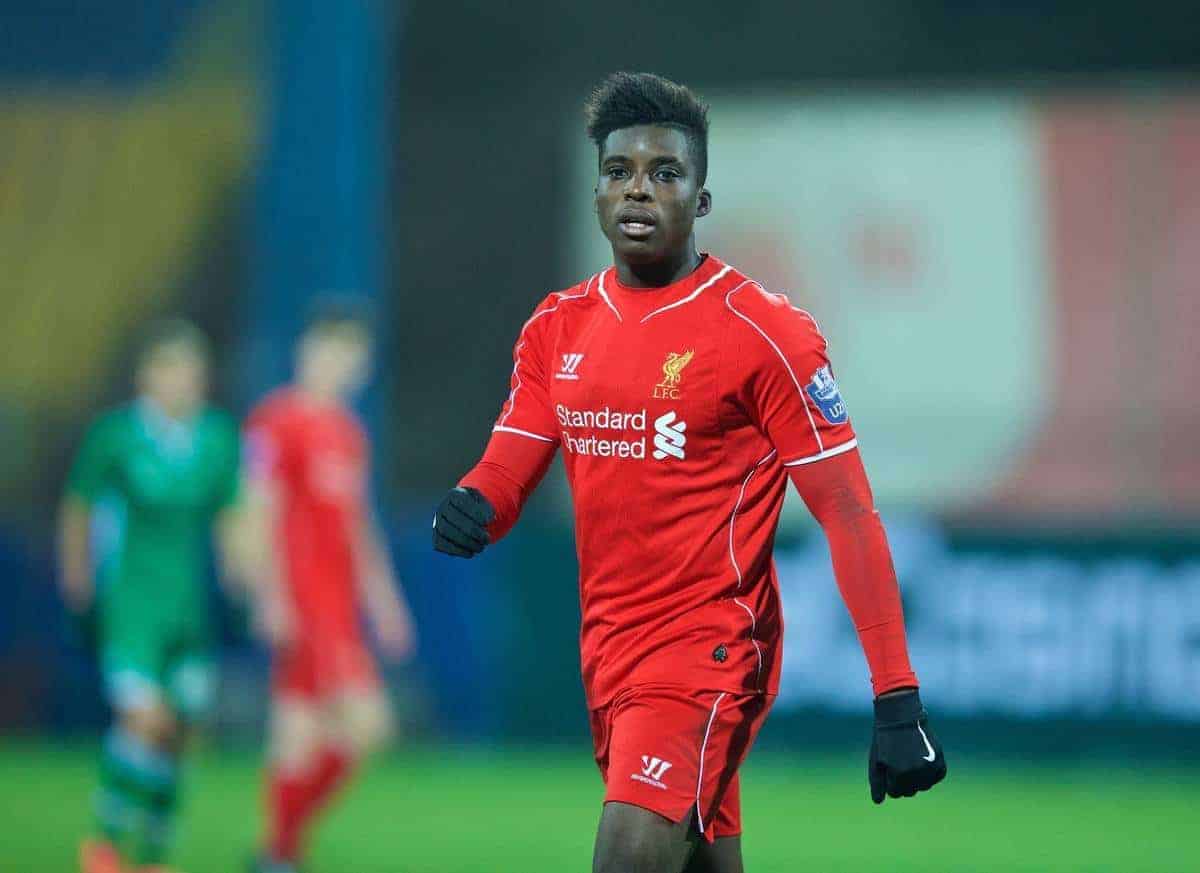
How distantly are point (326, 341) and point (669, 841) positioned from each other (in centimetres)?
526

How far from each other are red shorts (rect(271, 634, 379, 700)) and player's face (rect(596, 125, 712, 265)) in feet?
16.1

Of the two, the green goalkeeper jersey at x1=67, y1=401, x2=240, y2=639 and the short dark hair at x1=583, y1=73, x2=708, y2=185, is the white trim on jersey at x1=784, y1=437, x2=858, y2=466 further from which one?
the green goalkeeper jersey at x1=67, y1=401, x2=240, y2=639

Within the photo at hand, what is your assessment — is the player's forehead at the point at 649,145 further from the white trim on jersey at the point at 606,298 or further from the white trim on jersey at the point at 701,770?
the white trim on jersey at the point at 701,770

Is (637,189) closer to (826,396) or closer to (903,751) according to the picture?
(826,396)

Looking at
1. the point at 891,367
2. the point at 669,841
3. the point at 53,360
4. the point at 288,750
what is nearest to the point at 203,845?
the point at 288,750

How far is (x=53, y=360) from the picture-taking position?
53.8ft

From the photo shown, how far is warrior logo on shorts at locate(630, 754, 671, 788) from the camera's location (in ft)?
14.4

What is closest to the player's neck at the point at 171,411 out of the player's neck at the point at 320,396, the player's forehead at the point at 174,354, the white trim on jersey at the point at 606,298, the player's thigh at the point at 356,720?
the player's forehead at the point at 174,354

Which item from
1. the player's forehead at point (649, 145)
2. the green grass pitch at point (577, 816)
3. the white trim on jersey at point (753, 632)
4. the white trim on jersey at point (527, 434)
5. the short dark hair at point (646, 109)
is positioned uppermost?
the short dark hair at point (646, 109)

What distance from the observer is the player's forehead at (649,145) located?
14.9 feet

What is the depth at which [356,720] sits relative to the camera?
8.97 metres

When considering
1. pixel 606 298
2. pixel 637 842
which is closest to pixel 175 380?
pixel 606 298

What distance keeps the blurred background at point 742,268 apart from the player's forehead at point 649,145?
593 centimetres

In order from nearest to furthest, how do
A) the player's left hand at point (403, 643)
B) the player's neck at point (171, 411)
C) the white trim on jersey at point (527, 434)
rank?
the white trim on jersey at point (527, 434) < the player's neck at point (171, 411) < the player's left hand at point (403, 643)
